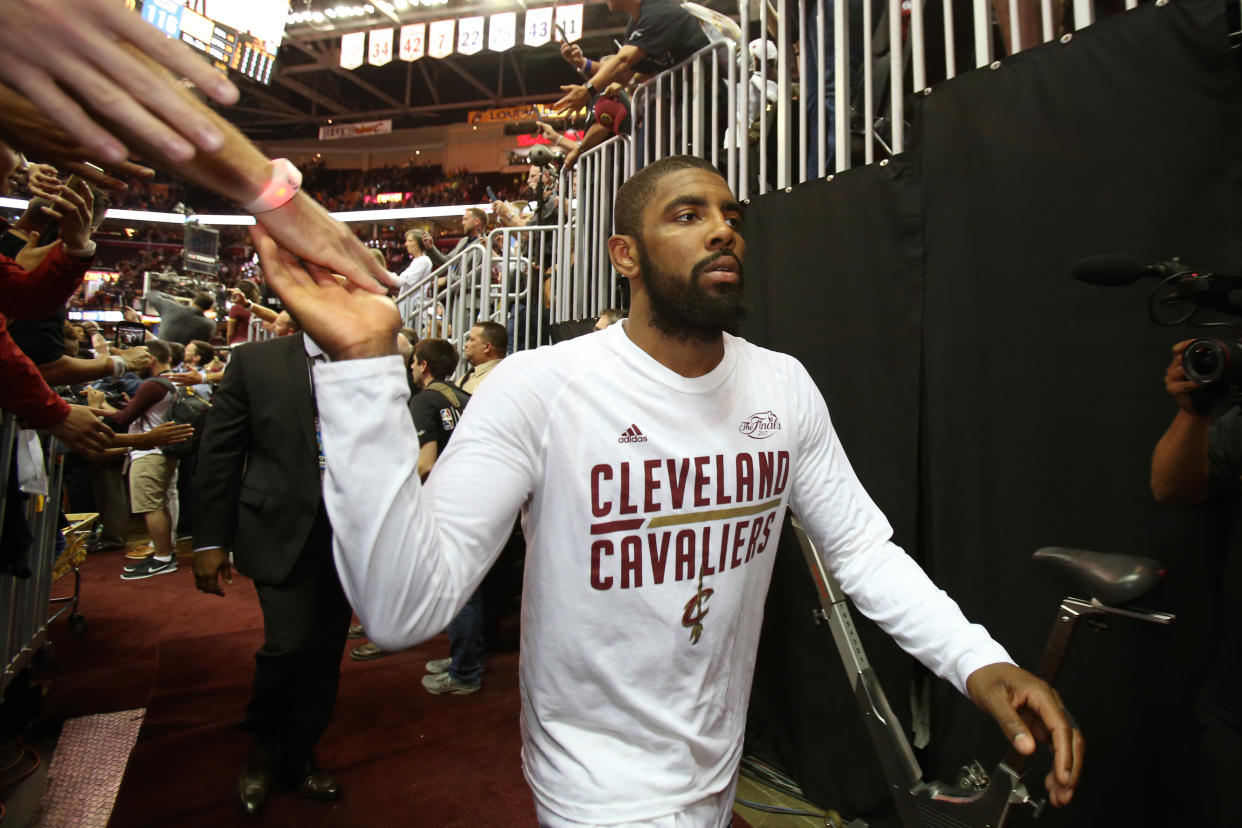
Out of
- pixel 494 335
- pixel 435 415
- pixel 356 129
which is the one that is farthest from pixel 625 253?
pixel 356 129

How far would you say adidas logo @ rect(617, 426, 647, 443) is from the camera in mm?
1409

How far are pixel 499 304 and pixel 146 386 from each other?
3610mm

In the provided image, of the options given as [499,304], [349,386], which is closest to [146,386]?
[499,304]

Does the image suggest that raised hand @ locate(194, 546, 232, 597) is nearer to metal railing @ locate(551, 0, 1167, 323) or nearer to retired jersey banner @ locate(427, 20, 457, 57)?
metal railing @ locate(551, 0, 1167, 323)

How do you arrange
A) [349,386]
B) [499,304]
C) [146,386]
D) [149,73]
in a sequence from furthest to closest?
1. [499,304]
2. [146,386]
3. [349,386]
4. [149,73]

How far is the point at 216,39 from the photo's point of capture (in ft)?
59.1

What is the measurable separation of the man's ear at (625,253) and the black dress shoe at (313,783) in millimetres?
2734

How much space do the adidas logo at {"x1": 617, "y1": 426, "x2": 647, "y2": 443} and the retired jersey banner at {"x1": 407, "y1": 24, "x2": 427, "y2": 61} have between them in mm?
20588

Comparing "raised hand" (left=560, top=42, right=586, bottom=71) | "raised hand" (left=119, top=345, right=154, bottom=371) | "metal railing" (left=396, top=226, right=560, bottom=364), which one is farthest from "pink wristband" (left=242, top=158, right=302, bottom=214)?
"raised hand" (left=119, top=345, right=154, bottom=371)

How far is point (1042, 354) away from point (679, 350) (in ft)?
4.35

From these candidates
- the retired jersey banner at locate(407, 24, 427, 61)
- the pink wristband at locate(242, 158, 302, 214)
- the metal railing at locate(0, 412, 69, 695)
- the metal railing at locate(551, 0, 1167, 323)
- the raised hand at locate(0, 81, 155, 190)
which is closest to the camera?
the pink wristband at locate(242, 158, 302, 214)

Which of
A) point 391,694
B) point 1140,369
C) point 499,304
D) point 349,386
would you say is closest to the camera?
point 349,386

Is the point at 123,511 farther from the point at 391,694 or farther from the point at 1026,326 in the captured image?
the point at 1026,326

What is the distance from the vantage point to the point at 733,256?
1673 millimetres
